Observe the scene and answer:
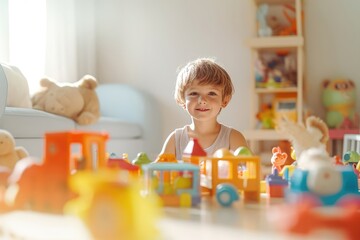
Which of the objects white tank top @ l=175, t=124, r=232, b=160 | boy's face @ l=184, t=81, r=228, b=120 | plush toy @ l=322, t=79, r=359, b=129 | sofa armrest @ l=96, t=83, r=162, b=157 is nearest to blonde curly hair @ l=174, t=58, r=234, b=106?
boy's face @ l=184, t=81, r=228, b=120

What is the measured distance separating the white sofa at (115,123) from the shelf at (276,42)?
0.76 m

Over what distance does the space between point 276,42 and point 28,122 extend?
136 cm

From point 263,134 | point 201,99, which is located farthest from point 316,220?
point 263,134

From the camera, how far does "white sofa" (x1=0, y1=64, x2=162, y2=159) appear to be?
205 centimetres

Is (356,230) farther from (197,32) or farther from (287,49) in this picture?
(197,32)

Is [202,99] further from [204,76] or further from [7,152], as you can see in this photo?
[7,152]

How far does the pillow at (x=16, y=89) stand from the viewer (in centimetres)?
224

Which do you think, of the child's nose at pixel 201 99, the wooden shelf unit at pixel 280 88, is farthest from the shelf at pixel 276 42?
the child's nose at pixel 201 99

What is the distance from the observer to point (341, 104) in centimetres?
287

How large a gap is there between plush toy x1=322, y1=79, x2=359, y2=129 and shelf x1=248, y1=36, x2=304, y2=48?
1.10 ft

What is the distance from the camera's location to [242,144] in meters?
1.74

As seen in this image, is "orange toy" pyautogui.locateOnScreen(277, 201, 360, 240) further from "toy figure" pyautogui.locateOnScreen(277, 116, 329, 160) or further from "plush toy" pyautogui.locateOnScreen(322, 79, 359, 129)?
"plush toy" pyautogui.locateOnScreen(322, 79, 359, 129)

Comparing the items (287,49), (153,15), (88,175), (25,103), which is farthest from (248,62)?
(88,175)

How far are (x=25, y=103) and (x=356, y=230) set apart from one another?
1.96m
